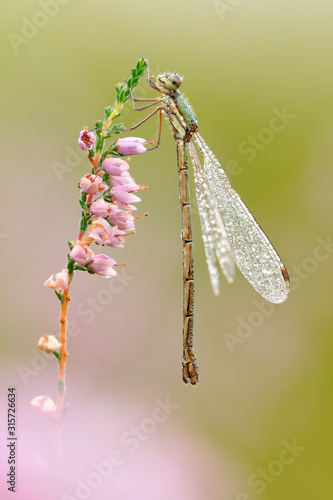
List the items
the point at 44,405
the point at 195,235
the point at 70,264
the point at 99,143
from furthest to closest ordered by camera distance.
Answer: the point at 195,235
the point at 99,143
the point at 70,264
the point at 44,405

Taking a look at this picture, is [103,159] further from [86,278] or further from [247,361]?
[247,361]

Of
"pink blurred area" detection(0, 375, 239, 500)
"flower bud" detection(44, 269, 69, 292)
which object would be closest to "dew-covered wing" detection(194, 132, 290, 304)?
"pink blurred area" detection(0, 375, 239, 500)

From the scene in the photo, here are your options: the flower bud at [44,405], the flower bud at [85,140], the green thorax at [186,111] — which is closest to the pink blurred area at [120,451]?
the flower bud at [44,405]

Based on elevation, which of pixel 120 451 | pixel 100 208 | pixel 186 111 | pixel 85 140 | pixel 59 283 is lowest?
pixel 120 451

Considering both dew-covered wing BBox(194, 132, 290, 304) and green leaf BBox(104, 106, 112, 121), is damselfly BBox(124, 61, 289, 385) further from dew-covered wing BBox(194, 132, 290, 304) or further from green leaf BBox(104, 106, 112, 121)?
green leaf BBox(104, 106, 112, 121)

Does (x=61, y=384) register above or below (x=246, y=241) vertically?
below

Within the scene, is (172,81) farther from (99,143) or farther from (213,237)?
(99,143)

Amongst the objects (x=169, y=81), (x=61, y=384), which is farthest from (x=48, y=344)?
(x=169, y=81)
